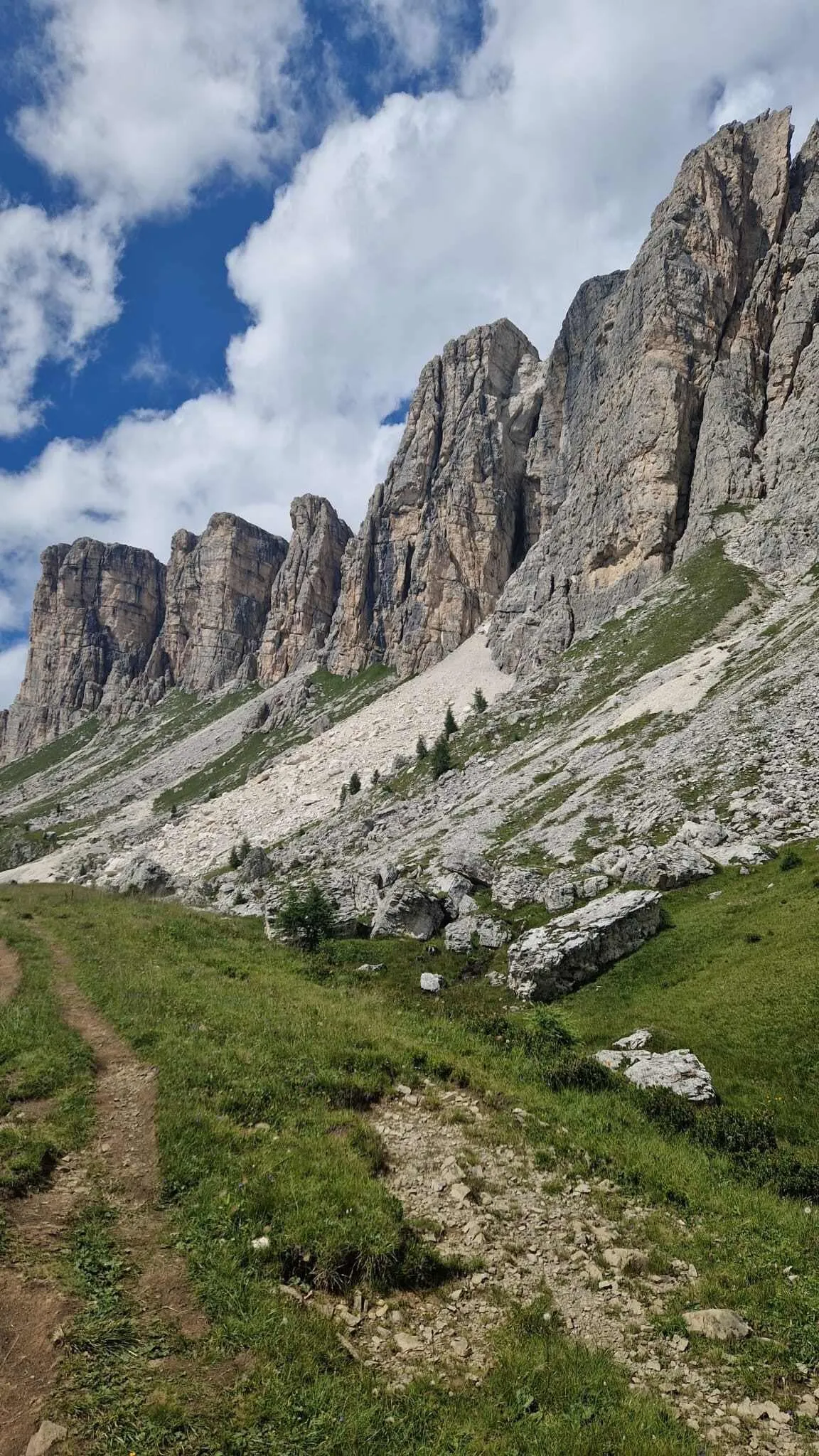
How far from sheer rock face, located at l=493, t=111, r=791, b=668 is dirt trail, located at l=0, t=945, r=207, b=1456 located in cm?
9552

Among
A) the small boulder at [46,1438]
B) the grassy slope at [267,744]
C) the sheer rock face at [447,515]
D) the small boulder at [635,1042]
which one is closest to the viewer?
the small boulder at [46,1438]

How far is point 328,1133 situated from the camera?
34.4ft

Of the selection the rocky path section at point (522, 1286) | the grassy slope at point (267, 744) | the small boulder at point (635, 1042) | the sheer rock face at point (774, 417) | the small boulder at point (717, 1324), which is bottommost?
the small boulder at point (635, 1042)

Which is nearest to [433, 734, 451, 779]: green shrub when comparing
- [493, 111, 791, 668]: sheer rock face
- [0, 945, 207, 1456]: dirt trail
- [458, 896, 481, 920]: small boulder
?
[458, 896, 481, 920]: small boulder

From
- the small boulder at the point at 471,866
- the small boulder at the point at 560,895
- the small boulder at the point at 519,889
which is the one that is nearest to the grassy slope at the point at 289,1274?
the small boulder at the point at 560,895

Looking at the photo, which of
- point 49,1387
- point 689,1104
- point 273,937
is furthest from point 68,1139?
point 273,937

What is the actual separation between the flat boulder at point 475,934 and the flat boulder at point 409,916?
4.47 feet

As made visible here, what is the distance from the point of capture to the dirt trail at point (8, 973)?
17.2 m

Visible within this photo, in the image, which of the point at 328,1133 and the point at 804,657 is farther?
the point at 804,657

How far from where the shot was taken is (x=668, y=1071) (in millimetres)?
14102

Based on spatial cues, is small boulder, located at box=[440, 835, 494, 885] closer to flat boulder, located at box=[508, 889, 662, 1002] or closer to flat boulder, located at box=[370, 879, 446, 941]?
flat boulder, located at box=[370, 879, 446, 941]

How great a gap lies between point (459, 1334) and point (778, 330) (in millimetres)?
128269

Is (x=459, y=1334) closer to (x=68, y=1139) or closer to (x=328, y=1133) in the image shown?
(x=328, y=1133)

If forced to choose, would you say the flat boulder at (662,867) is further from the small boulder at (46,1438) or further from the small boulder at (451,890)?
the small boulder at (46,1438)
